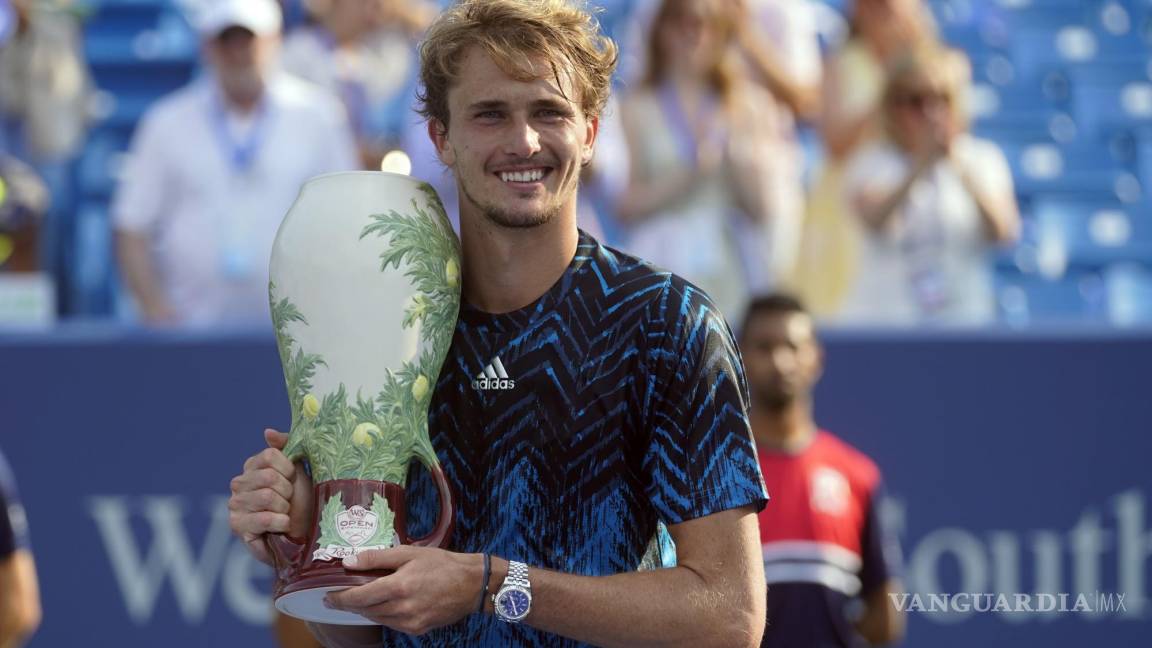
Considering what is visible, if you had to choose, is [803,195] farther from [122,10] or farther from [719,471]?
[719,471]

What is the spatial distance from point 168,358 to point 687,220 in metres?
2.06

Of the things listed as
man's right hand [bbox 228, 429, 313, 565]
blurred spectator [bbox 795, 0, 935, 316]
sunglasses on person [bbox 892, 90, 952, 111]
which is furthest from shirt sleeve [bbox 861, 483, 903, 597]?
man's right hand [bbox 228, 429, 313, 565]

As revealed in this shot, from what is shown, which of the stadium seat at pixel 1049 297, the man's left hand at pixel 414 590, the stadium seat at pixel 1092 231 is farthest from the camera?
the stadium seat at pixel 1092 231

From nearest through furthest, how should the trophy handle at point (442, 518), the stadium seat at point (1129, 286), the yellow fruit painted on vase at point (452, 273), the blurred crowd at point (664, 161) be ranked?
1. the trophy handle at point (442, 518)
2. the yellow fruit painted on vase at point (452, 273)
3. the blurred crowd at point (664, 161)
4. the stadium seat at point (1129, 286)

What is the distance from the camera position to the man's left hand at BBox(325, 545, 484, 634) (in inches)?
82.7

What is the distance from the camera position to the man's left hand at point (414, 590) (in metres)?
2.10

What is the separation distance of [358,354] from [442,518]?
0.26 m

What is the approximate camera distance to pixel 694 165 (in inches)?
246

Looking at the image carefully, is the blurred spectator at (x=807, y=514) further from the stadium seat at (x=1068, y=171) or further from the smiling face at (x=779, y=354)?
the stadium seat at (x=1068, y=171)

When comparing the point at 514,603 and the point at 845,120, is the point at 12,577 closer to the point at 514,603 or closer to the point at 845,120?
the point at 514,603

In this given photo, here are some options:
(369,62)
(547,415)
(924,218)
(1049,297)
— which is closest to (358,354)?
(547,415)

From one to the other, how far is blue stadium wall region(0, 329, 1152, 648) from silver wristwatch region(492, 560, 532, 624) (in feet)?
10.7

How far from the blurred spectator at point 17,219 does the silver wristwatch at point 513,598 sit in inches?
181

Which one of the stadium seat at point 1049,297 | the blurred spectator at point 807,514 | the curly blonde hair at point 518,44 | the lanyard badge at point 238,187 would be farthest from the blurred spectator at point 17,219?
the curly blonde hair at point 518,44
